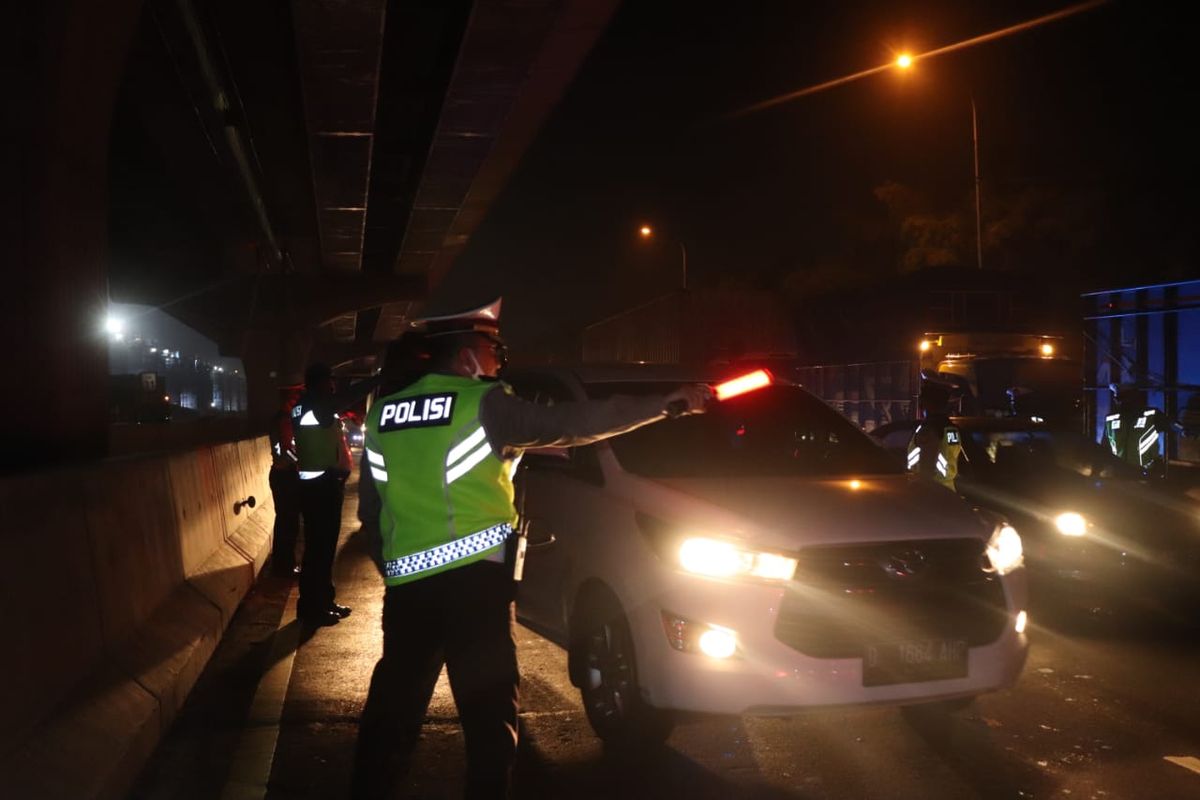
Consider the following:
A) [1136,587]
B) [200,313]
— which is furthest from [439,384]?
[200,313]

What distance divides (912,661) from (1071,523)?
6.25m

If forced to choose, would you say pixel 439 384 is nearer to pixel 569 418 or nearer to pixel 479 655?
pixel 569 418

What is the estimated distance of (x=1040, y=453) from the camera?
1174 centimetres

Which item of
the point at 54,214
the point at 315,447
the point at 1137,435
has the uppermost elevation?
the point at 54,214

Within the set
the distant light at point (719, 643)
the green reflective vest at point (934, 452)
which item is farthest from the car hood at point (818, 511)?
the green reflective vest at point (934, 452)

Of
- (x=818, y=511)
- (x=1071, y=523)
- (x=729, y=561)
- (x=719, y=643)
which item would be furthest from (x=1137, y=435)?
(x=719, y=643)

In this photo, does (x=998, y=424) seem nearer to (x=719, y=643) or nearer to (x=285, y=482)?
(x=285, y=482)

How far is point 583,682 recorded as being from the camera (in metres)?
6.20

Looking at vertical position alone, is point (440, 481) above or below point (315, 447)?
above

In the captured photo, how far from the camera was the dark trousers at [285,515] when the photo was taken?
1086 centimetres

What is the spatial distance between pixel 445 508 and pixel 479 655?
1.65ft

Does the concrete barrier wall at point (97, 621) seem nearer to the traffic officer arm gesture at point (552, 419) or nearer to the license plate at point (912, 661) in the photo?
the traffic officer arm gesture at point (552, 419)

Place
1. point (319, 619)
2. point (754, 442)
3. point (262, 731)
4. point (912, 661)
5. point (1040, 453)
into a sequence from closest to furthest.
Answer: point (912, 661)
point (262, 731)
point (754, 442)
point (319, 619)
point (1040, 453)

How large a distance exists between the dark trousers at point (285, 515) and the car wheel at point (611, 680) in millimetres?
4853
